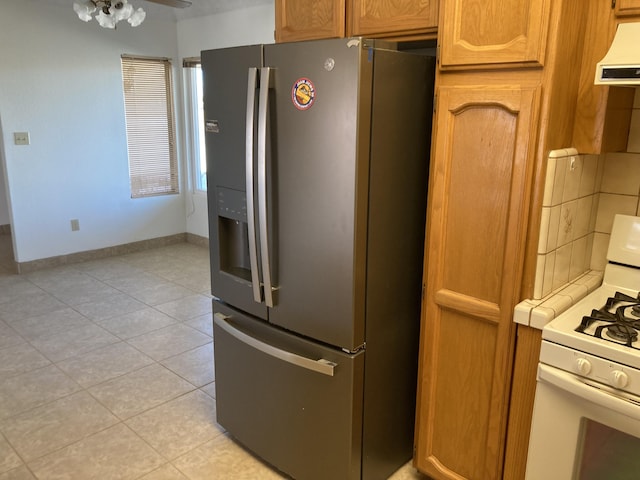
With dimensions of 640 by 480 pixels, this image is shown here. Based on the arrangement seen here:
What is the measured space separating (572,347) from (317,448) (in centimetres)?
102

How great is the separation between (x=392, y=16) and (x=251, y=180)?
796mm

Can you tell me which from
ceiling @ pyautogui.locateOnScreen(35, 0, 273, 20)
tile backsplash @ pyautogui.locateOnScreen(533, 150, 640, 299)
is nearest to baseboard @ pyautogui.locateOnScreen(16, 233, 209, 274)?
ceiling @ pyautogui.locateOnScreen(35, 0, 273, 20)

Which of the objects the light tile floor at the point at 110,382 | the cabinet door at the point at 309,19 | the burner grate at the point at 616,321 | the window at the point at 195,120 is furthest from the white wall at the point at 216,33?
the burner grate at the point at 616,321

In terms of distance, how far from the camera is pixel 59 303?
4023 mm

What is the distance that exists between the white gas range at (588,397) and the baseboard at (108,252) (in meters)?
4.64

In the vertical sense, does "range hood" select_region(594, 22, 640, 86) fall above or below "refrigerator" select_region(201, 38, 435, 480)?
above

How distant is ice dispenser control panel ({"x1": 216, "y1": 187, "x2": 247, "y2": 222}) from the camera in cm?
199

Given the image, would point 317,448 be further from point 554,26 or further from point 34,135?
point 34,135

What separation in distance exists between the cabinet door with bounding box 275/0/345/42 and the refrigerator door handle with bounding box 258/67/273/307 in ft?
1.45

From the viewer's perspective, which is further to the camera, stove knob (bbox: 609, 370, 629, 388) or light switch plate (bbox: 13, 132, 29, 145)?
light switch plate (bbox: 13, 132, 29, 145)

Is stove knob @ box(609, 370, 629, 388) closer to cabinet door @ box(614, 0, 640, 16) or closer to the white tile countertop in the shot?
the white tile countertop

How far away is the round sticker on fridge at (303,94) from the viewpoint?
1.68 metres

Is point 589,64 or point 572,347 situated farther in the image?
point 589,64

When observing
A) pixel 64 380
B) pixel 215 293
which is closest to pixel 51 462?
pixel 64 380
